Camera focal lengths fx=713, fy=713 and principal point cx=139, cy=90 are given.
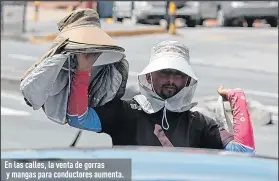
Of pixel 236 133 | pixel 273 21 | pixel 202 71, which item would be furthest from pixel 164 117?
pixel 273 21

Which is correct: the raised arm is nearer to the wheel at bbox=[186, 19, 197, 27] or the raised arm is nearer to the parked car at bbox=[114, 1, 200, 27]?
the parked car at bbox=[114, 1, 200, 27]

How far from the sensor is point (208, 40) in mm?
19078

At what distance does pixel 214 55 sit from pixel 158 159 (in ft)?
45.5

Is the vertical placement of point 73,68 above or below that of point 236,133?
above

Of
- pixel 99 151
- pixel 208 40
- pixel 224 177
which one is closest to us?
pixel 224 177

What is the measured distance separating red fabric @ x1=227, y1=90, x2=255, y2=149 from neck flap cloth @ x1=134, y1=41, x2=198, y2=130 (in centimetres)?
21

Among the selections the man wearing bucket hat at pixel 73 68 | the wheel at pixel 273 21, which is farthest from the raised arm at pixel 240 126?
the wheel at pixel 273 21

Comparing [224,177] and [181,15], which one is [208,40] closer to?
[181,15]

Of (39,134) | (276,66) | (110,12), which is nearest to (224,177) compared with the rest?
(39,134)

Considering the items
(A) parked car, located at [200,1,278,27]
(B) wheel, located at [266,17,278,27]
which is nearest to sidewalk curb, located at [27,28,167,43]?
(A) parked car, located at [200,1,278,27]

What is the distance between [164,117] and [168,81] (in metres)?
0.17

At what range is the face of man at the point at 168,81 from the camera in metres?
3.20

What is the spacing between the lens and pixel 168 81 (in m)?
3.21

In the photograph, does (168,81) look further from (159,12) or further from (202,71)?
(159,12)
